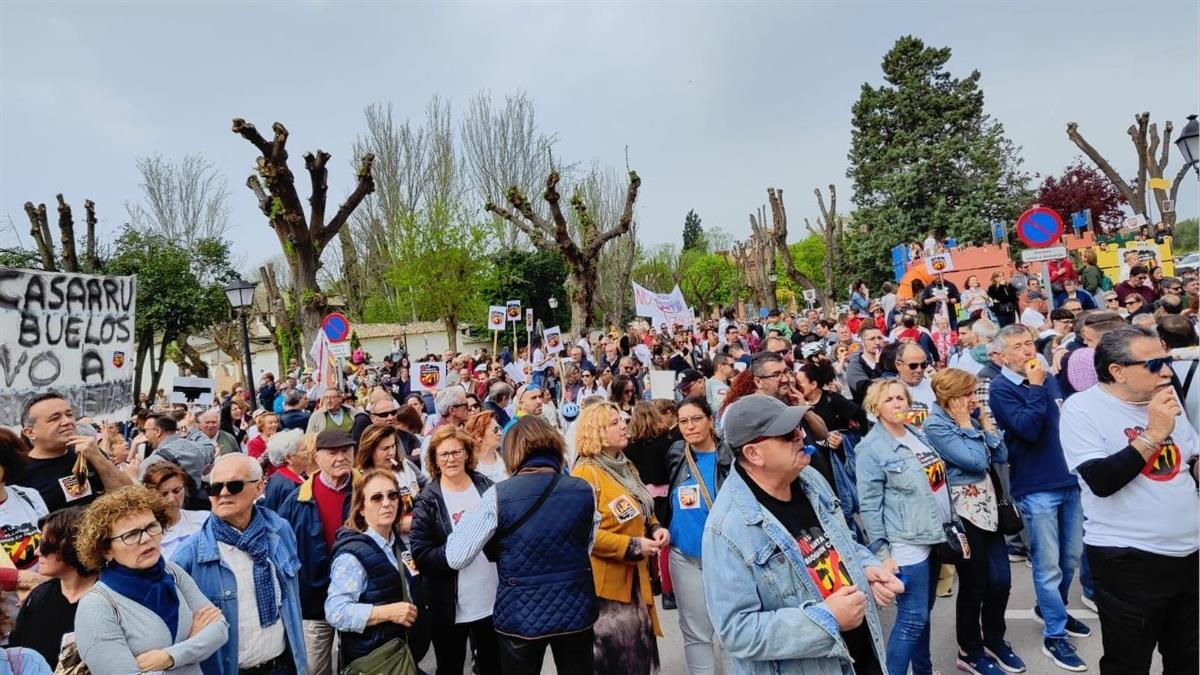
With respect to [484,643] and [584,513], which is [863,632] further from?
[484,643]

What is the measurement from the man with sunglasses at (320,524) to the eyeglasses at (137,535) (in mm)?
1124

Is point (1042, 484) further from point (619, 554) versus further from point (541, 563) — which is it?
point (541, 563)

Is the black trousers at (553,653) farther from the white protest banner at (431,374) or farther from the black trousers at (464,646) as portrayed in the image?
the white protest banner at (431,374)

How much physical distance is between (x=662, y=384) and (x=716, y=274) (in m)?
60.3

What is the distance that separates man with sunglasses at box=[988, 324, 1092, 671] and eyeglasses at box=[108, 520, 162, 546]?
4.48 meters

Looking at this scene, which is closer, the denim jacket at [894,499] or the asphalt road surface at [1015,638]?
the denim jacket at [894,499]

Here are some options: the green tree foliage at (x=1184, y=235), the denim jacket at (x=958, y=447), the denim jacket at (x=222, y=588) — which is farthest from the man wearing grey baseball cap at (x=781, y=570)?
the green tree foliage at (x=1184, y=235)

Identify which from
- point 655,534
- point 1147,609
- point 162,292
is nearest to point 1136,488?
point 1147,609

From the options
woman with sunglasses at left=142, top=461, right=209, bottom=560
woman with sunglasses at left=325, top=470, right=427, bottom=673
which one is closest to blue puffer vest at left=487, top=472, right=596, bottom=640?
woman with sunglasses at left=325, top=470, right=427, bottom=673

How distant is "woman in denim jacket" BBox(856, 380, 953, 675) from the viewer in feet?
11.9

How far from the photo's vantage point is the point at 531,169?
41.7 m

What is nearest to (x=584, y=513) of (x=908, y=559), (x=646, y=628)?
(x=646, y=628)

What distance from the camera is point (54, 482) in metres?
4.09

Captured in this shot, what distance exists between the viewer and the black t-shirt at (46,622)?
2742 millimetres
